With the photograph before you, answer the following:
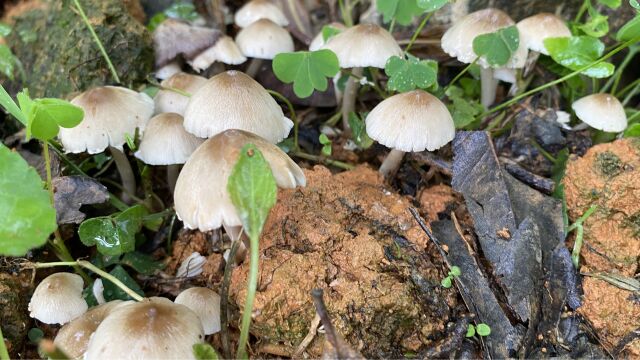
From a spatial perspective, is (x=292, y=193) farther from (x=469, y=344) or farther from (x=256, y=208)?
(x=469, y=344)

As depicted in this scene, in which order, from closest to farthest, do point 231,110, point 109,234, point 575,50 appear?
1. point 231,110
2. point 109,234
3. point 575,50

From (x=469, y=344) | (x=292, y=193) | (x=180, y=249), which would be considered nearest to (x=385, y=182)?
(x=292, y=193)

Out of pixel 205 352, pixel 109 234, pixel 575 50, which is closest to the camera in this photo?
pixel 205 352

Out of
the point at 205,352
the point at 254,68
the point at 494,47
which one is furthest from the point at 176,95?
the point at 494,47

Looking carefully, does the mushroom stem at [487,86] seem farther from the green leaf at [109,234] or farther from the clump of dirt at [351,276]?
the green leaf at [109,234]

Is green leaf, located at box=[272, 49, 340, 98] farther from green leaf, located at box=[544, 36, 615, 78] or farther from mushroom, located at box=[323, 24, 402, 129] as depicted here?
green leaf, located at box=[544, 36, 615, 78]

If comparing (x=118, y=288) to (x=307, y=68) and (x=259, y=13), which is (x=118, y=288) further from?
(x=259, y=13)

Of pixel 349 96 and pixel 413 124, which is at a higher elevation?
pixel 413 124
